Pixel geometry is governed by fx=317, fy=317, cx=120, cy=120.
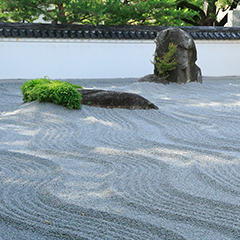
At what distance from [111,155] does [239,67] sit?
10.8 metres

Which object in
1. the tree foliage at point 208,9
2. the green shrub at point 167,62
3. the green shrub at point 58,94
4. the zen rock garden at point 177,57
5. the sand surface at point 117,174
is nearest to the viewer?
the sand surface at point 117,174

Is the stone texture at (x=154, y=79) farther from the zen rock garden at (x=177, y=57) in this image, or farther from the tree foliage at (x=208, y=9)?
the tree foliage at (x=208, y=9)

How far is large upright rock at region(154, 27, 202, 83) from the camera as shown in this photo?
9.28 meters

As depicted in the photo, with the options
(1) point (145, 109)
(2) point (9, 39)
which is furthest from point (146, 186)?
(2) point (9, 39)

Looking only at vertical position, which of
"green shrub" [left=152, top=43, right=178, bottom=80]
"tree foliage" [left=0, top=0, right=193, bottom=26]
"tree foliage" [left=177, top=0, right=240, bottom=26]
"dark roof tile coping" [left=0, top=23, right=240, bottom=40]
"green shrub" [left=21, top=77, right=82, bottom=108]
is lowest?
"green shrub" [left=21, top=77, right=82, bottom=108]

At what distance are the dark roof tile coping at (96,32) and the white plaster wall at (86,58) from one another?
0.57 feet

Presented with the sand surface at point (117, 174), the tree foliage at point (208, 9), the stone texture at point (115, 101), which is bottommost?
the sand surface at point (117, 174)

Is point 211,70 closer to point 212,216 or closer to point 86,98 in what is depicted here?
point 86,98

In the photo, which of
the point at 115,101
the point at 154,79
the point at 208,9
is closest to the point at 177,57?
the point at 154,79

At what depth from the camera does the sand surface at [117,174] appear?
2.21 metres

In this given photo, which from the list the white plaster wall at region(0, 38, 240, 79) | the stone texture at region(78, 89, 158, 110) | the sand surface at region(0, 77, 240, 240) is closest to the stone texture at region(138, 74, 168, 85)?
the white plaster wall at region(0, 38, 240, 79)

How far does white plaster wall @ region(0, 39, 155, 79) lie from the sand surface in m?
5.16

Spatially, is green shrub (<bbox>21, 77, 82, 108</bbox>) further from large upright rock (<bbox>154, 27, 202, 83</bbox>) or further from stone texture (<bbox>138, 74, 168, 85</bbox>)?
large upright rock (<bbox>154, 27, 202, 83</bbox>)

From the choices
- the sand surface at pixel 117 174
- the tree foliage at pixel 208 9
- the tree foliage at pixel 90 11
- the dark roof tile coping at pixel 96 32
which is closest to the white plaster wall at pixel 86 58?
the dark roof tile coping at pixel 96 32
